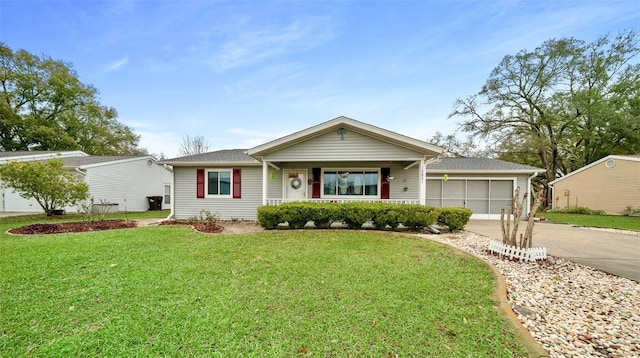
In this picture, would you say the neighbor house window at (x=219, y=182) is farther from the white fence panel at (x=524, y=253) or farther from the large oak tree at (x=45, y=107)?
the large oak tree at (x=45, y=107)

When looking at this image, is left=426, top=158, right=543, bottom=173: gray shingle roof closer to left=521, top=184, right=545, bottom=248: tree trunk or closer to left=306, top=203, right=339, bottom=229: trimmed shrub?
left=306, top=203, right=339, bottom=229: trimmed shrub

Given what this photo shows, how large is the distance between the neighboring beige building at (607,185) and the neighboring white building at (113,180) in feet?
90.3

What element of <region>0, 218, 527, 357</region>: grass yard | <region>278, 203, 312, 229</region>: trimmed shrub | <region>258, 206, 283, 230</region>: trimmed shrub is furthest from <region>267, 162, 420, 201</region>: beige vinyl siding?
<region>0, 218, 527, 357</region>: grass yard

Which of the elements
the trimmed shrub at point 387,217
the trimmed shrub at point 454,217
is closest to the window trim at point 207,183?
the trimmed shrub at point 387,217

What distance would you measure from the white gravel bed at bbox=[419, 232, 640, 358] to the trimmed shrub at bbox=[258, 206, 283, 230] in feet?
20.1

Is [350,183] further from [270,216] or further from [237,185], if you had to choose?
[237,185]

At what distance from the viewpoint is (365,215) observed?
8.61 metres

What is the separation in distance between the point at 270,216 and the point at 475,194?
1114 centimetres

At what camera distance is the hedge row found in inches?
337

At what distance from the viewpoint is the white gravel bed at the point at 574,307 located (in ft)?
8.23

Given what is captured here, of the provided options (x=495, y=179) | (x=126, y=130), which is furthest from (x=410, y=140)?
(x=126, y=130)

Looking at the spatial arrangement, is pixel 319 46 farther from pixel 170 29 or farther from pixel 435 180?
pixel 435 180

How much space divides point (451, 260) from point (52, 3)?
17050 millimetres

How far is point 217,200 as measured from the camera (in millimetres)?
11586
